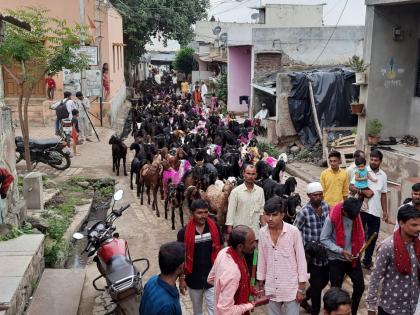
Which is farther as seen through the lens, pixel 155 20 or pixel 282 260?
pixel 155 20

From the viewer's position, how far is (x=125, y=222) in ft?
30.7

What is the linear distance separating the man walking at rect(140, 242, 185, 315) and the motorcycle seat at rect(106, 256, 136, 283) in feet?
5.28

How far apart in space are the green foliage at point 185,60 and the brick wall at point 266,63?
68.8 feet

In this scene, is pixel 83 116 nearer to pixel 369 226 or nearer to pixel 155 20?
pixel 369 226

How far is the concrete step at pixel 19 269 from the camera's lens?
16.4ft

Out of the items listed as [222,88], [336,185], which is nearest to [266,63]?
[222,88]

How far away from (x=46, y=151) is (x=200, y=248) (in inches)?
346

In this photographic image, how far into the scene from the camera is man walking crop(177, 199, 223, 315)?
4.61m

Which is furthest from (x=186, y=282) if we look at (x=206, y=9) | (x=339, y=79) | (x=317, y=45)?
(x=206, y=9)

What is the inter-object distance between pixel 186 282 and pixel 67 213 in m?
5.31

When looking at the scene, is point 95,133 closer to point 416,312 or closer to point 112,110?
point 112,110

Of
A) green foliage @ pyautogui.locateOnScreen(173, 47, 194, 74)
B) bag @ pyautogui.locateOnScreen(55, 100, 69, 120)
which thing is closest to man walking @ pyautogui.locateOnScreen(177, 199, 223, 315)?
bag @ pyautogui.locateOnScreen(55, 100, 69, 120)

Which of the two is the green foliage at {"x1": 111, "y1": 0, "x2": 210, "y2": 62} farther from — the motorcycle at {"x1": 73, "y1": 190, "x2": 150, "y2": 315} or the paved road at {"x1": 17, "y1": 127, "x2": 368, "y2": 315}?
the motorcycle at {"x1": 73, "y1": 190, "x2": 150, "y2": 315}

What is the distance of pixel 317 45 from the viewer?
2108 centimetres
